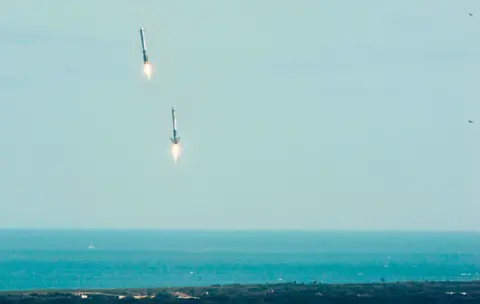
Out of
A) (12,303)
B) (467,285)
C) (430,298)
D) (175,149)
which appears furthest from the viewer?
(467,285)

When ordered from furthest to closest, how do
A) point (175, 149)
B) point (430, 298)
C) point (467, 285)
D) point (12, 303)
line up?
point (467, 285), point (430, 298), point (12, 303), point (175, 149)

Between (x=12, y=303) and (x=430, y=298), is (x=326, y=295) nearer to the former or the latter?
Result: (x=430, y=298)

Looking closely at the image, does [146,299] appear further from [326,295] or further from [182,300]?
[326,295]

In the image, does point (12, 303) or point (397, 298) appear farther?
point (397, 298)

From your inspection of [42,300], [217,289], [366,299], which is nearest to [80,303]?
[42,300]

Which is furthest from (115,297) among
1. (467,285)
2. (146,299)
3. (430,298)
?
(467,285)

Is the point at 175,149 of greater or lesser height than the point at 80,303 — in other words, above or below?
above
